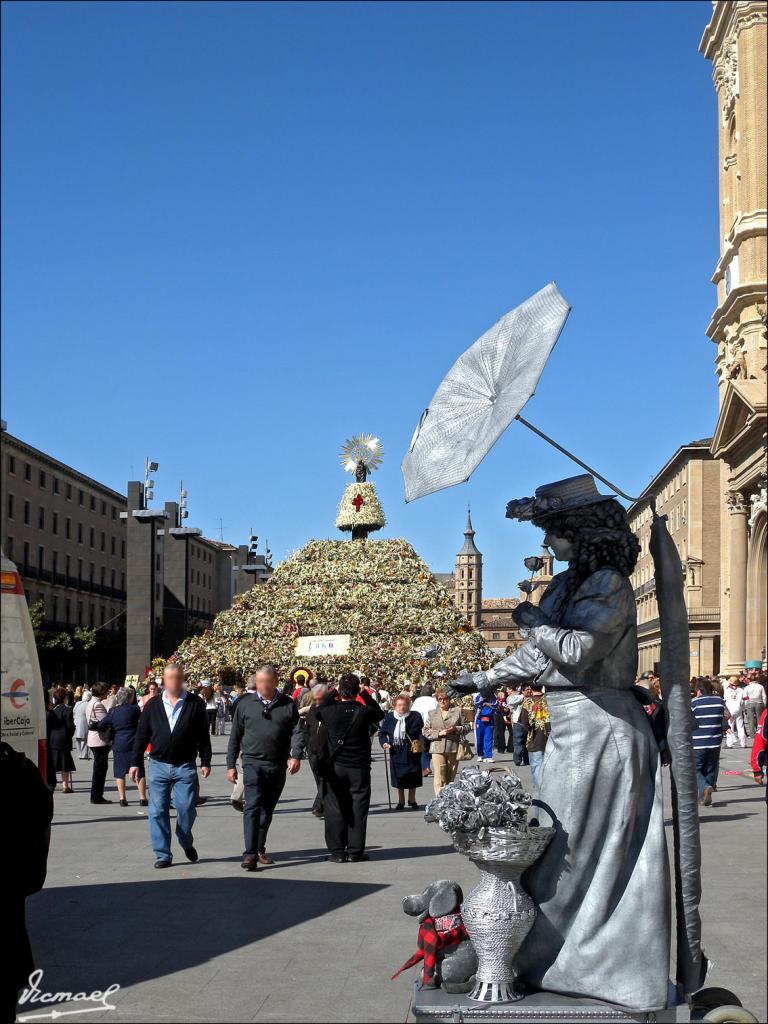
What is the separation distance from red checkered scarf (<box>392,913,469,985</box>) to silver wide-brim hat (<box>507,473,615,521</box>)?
5.12 feet

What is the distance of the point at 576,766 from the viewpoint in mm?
4473

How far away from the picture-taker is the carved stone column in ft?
163

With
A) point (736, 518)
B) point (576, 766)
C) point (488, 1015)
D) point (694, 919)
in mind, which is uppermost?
point (736, 518)

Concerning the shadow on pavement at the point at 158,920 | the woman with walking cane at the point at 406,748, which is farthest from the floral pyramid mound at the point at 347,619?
the shadow on pavement at the point at 158,920

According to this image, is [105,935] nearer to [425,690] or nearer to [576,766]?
[576,766]

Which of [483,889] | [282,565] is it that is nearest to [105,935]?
[483,889]

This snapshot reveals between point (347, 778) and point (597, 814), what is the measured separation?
7496 mm

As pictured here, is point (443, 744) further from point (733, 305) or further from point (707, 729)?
point (733, 305)

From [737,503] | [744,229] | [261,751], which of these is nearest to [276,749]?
[261,751]

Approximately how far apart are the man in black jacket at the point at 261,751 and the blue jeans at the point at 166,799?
493 mm

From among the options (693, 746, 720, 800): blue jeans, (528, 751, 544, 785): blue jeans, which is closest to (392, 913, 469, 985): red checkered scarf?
(528, 751, 544, 785): blue jeans

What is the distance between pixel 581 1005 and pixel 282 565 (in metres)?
40.5

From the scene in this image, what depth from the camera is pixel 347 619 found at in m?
40.6

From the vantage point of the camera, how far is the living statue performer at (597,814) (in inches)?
172
